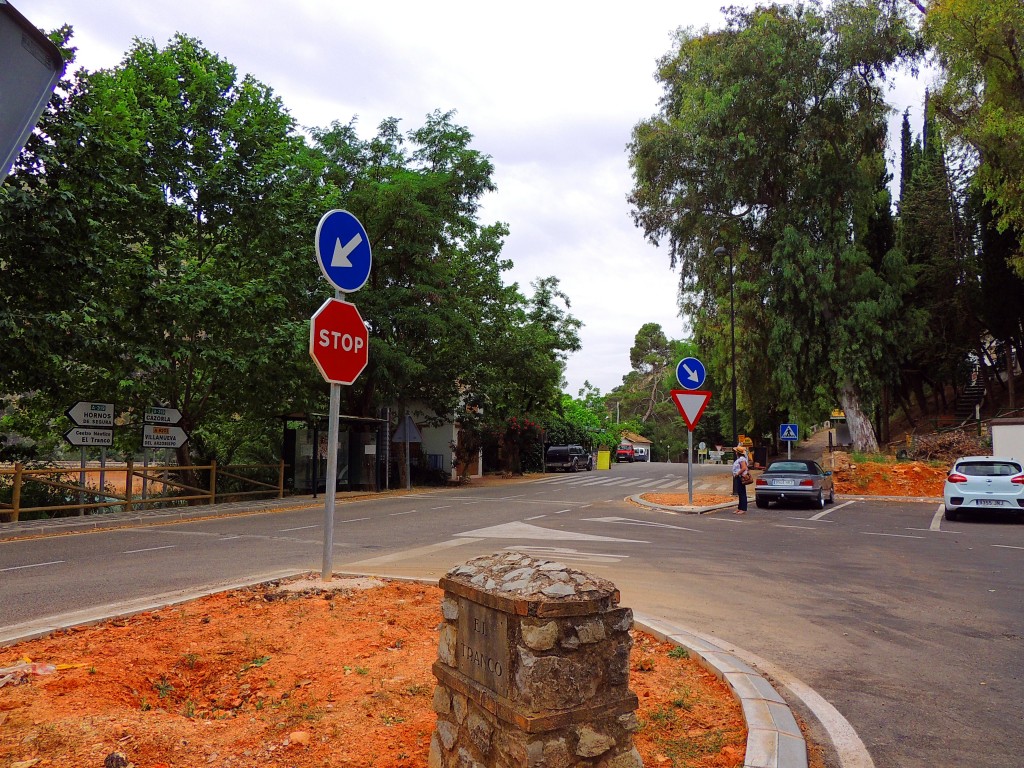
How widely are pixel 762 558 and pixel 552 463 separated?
125 feet

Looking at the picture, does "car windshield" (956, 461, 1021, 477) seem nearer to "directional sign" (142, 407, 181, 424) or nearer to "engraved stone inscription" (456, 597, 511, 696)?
"engraved stone inscription" (456, 597, 511, 696)

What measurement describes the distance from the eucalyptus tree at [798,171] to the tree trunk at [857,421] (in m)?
0.05

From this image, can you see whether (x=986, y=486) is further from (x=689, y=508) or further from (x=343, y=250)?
(x=343, y=250)

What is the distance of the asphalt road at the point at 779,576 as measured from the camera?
14.0 ft

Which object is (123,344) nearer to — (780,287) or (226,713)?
(226,713)

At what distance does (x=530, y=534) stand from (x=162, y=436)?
1121 cm

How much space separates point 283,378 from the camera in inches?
806

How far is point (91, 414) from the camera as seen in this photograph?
16.2m

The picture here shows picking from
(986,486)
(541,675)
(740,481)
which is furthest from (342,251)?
(986,486)

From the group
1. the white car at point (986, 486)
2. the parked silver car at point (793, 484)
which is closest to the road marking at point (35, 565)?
the parked silver car at point (793, 484)

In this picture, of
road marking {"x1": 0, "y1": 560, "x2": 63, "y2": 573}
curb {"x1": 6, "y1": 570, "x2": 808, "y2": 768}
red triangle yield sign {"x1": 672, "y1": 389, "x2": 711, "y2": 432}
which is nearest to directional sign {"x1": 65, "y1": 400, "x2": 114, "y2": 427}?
road marking {"x1": 0, "y1": 560, "x2": 63, "y2": 573}

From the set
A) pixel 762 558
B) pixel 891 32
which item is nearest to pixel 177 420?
pixel 762 558

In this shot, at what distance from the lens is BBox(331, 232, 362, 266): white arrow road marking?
6.84 meters

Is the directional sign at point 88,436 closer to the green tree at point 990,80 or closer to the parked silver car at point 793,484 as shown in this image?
the parked silver car at point 793,484
